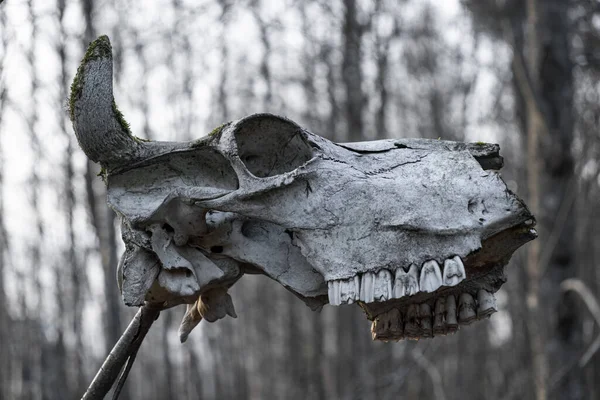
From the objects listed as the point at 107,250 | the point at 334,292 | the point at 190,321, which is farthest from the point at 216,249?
the point at 107,250

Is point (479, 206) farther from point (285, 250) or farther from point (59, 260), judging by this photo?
point (59, 260)

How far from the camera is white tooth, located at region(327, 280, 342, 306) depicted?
213 centimetres

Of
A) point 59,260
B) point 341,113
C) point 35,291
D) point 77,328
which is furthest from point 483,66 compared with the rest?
point 35,291

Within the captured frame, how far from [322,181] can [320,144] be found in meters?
0.14

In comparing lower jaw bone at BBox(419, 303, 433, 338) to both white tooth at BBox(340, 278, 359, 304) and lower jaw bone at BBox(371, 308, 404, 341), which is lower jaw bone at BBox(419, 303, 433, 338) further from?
white tooth at BBox(340, 278, 359, 304)

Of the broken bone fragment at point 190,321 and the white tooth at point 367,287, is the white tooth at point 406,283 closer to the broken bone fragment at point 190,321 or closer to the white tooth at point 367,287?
the white tooth at point 367,287

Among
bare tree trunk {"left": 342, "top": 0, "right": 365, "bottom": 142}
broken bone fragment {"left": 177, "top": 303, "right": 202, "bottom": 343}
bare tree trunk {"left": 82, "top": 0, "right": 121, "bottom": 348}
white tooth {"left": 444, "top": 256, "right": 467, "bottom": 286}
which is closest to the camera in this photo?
white tooth {"left": 444, "top": 256, "right": 467, "bottom": 286}

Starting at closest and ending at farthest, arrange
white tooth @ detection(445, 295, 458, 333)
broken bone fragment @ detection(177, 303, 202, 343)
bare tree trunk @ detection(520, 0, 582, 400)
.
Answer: white tooth @ detection(445, 295, 458, 333) → broken bone fragment @ detection(177, 303, 202, 343) → bare tree trunk @ detection(520, 0, 582, 400)

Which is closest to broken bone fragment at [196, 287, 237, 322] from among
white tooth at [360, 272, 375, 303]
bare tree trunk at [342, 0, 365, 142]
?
white tooth at [360, 272, 375, 303]

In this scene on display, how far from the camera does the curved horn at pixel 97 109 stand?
2.14 meters

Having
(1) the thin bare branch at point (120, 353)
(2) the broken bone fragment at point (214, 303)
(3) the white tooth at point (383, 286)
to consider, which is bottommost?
(1) the thin bare branch at point (120, 353)

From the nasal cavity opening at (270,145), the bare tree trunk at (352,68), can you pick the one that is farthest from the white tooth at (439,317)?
the bare tree trunk at (352,68)

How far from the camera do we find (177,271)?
229 centimetres

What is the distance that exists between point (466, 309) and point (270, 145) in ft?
2.67
